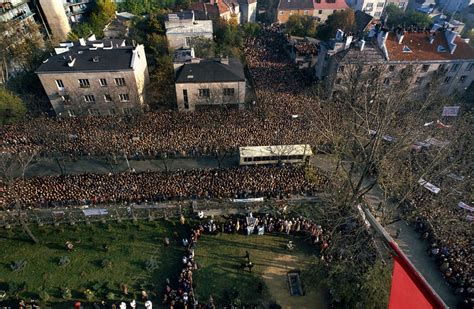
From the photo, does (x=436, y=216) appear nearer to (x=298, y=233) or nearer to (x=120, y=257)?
(x=298, y=233)

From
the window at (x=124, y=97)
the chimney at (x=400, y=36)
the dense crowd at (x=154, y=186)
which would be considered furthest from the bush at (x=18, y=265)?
the chimney at (x=400, y=36)

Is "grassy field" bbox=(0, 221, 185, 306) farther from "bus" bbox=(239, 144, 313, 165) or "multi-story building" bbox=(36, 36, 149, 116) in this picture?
"multi-story building" bbox=(36, 36, 149, 116)

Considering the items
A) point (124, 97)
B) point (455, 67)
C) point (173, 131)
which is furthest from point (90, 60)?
→ point (455, 67)

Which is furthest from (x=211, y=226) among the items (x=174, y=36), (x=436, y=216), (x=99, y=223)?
(x=174, y=36)

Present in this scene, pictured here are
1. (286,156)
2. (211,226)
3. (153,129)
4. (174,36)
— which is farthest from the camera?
(174,36)

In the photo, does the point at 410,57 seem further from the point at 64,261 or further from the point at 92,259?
the point at 64,261
